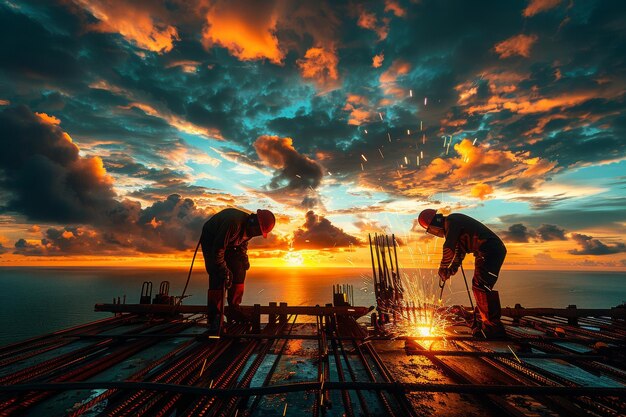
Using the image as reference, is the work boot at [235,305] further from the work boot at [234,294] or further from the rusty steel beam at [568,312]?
the rusty steel beam at [568,312]

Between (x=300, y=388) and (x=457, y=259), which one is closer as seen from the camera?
(x=300, y=388)

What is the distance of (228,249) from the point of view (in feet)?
20.4

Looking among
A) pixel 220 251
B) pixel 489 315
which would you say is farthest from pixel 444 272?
pixel 220 251

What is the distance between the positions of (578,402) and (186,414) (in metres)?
3.36

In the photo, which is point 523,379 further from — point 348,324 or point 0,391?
point 0,391

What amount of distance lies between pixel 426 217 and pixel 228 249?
472 cm

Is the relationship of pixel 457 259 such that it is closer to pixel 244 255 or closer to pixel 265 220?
pixel 265 220

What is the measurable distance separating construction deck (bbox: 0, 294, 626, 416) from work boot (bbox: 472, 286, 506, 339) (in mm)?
200

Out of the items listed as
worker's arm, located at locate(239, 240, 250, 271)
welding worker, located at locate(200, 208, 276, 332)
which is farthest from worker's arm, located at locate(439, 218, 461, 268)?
worker's arm, located at locate(239, 240, 250, 271)

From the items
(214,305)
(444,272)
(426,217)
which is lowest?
(214,305)

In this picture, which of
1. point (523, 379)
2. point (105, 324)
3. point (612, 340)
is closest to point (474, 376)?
point (523, 379)

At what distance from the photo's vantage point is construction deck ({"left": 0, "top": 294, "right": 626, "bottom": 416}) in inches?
88.3

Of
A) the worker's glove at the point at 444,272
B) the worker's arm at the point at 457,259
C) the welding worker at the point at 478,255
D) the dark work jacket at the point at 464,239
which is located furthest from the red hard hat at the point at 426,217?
the worker's glove at the point at 444,272

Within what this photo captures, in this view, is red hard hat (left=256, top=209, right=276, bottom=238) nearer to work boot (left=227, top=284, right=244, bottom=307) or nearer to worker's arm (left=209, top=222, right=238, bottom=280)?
worker's arm (left=209, top=222, right=238, bottom=280)
